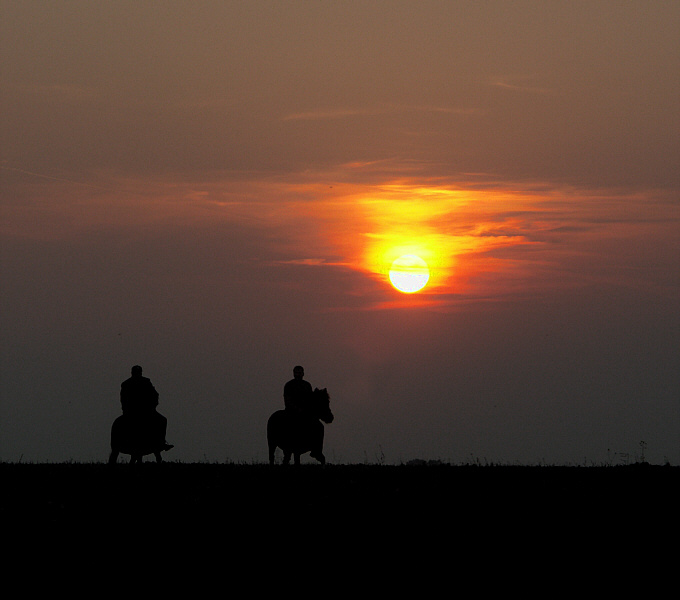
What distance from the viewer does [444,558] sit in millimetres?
15414

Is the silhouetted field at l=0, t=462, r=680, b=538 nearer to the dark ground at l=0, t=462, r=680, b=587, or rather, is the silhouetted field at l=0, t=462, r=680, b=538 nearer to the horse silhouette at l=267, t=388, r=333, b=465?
the dark ground at l=0, t=462, r=680, b=587

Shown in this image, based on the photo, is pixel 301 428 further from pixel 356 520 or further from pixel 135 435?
pixel 356 520

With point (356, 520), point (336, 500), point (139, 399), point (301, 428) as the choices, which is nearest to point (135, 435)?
point (139, 399)

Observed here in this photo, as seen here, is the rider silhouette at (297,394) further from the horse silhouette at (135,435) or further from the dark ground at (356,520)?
the dark ground at (356,520)

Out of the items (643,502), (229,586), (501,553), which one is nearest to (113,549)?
(229,586)

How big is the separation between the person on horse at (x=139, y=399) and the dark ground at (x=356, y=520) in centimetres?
445

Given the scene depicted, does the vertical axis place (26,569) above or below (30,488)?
below

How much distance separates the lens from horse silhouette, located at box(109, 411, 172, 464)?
92.4 ft

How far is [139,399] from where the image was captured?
28016 mm

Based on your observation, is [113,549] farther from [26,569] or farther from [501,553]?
[501,553]

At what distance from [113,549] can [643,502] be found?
8.39 meters

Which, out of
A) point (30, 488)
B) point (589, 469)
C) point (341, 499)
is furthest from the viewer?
point (589, 469)

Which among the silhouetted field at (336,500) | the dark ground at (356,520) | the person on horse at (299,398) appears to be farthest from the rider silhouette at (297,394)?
the dark ground at (356,520)

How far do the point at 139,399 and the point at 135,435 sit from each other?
2.83ft
